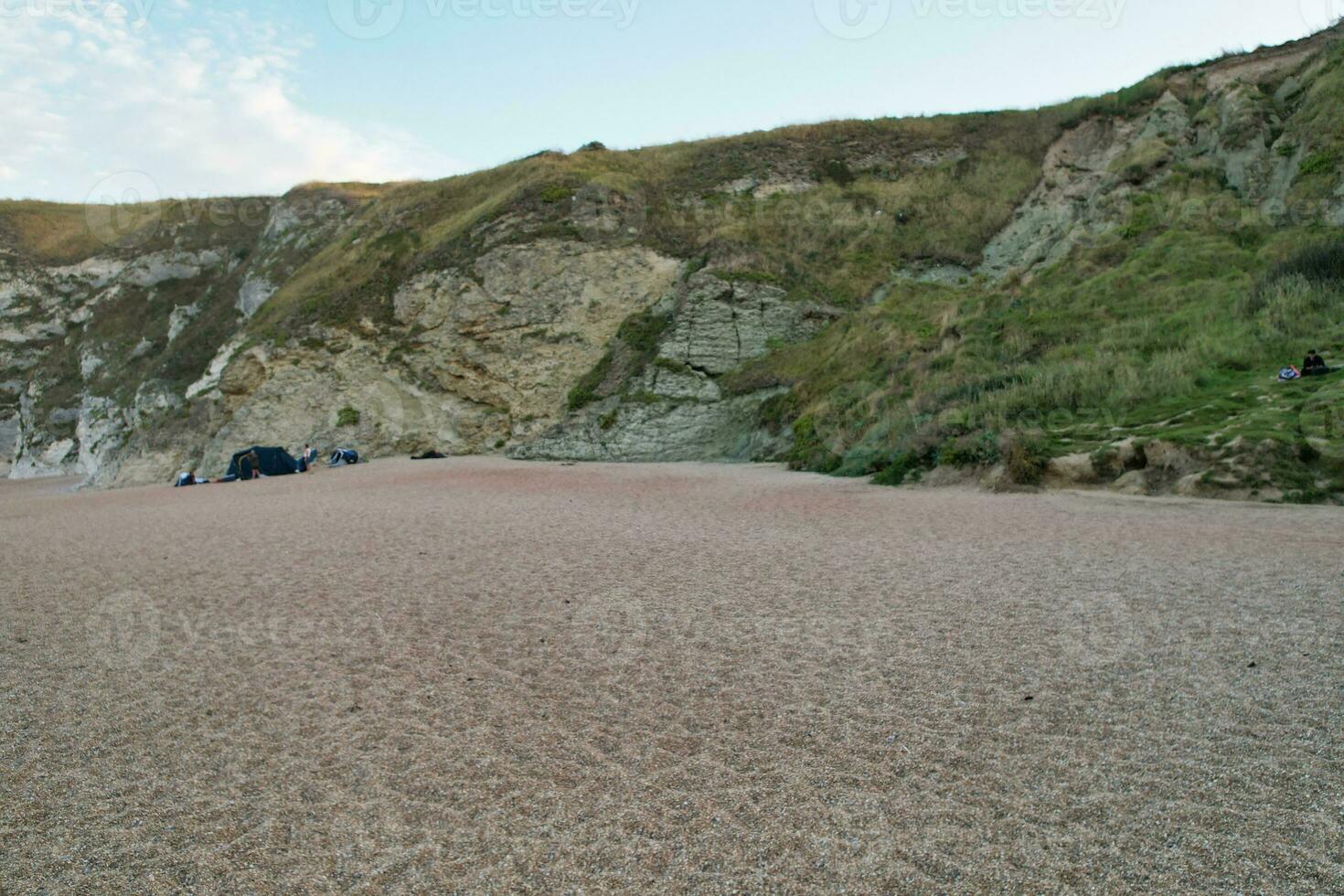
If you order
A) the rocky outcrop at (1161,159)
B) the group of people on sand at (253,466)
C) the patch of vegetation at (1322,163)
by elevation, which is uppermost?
the rocky outcrop at (1161,159)

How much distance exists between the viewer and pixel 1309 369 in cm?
930

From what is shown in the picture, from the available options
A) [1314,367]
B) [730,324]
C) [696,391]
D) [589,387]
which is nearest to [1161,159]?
[730,324]

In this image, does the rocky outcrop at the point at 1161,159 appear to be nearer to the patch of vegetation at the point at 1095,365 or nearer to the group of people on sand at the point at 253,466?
the patch of vegetation at the point at 1095,365

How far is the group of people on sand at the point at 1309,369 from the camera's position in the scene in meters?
9.23

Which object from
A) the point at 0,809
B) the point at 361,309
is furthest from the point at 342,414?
the point at 0,809

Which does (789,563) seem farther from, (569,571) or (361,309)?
(361,309)

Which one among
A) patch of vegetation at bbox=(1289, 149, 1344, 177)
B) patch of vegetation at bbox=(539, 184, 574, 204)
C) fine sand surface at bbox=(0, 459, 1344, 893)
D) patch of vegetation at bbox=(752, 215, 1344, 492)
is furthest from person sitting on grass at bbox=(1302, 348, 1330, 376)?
patch of vegetation at bbox=(539, 184, 574, 204)

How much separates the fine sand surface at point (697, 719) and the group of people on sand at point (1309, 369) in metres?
3.81

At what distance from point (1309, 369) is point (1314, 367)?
0.05 m

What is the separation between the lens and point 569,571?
5934mm

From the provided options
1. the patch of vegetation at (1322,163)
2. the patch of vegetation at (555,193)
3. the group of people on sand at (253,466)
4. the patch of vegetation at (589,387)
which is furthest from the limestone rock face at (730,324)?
the patch of vegetation at (1322,163)

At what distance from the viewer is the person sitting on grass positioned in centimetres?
923

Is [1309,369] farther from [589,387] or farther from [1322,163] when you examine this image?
[589,387]

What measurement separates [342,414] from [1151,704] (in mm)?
24109
